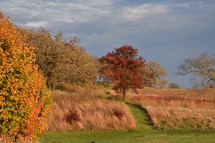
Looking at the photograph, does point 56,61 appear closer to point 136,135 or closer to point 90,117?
point 90,117

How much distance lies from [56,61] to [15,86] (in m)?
38.8

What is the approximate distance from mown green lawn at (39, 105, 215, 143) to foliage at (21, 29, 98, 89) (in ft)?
59.7

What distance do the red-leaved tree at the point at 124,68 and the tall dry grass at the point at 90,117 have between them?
8.85 m

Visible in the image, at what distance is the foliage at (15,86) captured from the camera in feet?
43.5

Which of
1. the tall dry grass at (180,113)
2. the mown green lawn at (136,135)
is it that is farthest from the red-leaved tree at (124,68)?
the mown green lawn at (136,135)

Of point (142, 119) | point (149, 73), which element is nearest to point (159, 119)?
point (142, 119)

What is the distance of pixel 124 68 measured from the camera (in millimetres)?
44938

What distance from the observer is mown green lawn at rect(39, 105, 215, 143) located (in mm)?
24497

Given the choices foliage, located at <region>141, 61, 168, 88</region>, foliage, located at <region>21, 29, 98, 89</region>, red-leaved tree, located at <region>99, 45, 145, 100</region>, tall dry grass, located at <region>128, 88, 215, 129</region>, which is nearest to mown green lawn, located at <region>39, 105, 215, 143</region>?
tall dry grass, located at <region>128, 88, 215, 129</region>

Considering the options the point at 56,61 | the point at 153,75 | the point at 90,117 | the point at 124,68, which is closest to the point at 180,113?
the point at 90,117

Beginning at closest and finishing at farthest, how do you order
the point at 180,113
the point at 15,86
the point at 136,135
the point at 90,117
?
the point at 15,86
the point at 136,135
the point at 90,117
the point at 180,113

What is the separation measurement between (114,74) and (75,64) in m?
13.5

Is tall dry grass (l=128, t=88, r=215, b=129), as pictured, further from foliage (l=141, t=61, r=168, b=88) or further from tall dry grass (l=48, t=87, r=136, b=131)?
foliage (l=141, t=61, r=168, b=88)

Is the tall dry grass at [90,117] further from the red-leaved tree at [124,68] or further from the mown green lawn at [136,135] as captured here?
the red-leaved tree at [124,68]
